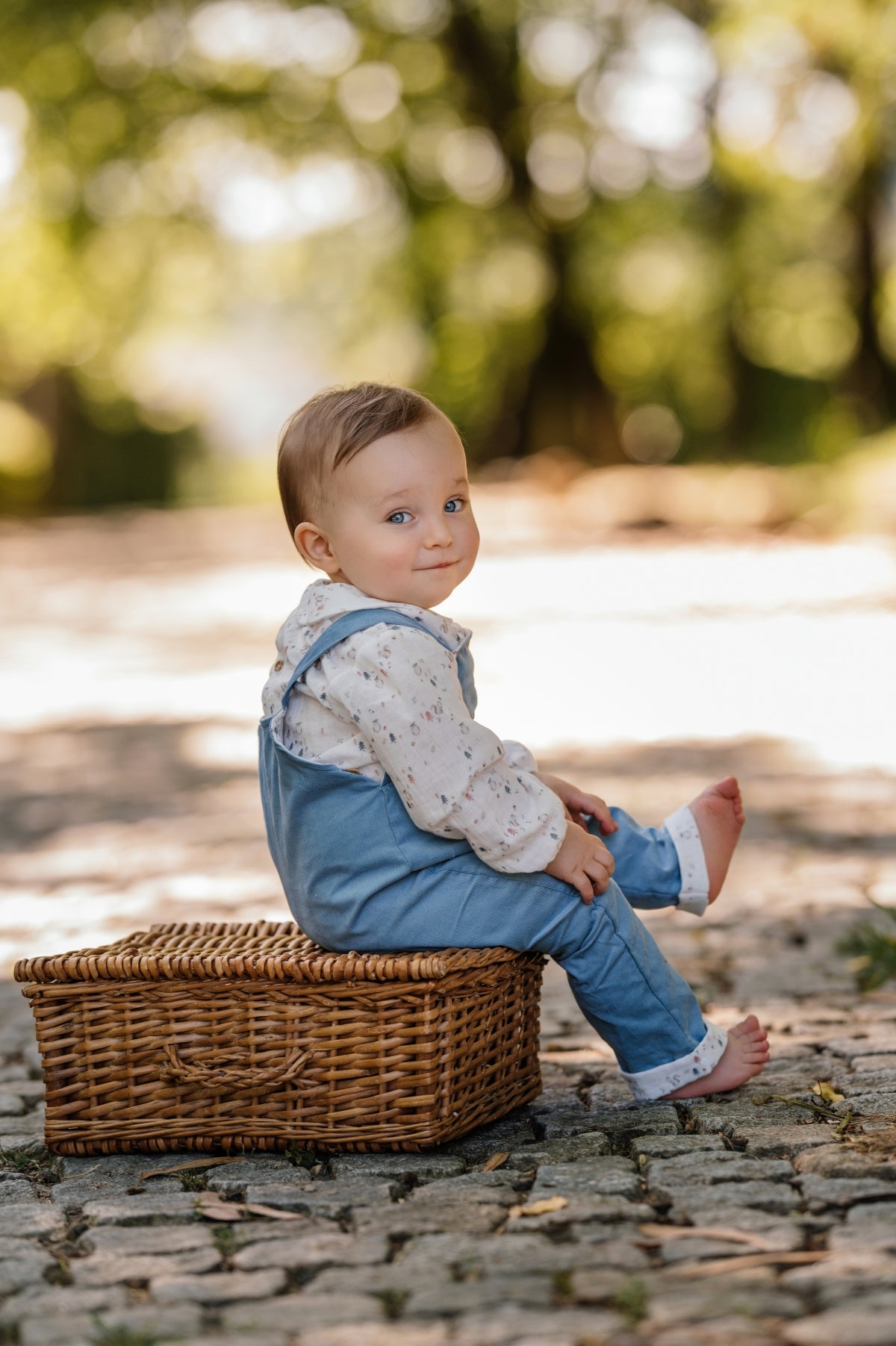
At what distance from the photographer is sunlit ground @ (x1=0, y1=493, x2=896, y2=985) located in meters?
5.14

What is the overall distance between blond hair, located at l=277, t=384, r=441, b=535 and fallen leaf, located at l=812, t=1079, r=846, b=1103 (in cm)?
136

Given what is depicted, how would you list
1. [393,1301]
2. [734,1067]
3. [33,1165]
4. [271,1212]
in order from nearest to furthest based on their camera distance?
[393,1301], [271,1212], [33,1165], [734,1067]

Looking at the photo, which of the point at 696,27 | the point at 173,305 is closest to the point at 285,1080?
the point at 696,27

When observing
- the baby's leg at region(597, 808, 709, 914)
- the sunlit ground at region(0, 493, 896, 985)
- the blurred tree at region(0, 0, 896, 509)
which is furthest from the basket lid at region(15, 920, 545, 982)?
the blurred tree at region(0, 0, 896, 509)

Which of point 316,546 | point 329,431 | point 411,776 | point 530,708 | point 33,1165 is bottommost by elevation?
point 33,1165

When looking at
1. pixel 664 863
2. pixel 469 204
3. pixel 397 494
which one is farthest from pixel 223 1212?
pixel 469 204

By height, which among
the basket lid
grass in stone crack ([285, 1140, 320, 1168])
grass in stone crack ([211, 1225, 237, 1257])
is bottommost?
grass in stone crack ([285, 1140, 320, 1168])

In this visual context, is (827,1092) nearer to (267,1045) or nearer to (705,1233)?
(705,1233)

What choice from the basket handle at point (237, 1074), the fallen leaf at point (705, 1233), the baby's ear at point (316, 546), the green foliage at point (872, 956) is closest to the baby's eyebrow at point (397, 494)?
the baby's ear at point (316, 546)

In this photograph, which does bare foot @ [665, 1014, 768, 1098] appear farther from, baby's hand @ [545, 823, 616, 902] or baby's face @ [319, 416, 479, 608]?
baby's face @ [319, 416, 479, 608]

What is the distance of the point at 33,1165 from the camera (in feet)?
9.21

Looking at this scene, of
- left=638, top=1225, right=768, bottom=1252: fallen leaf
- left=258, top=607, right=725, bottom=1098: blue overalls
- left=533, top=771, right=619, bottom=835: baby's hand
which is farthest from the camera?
left=533, top=771, right=619, bottom=835: baby's hand

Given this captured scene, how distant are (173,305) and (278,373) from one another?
25408 millimetres

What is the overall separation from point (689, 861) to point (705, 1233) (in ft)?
3.15
